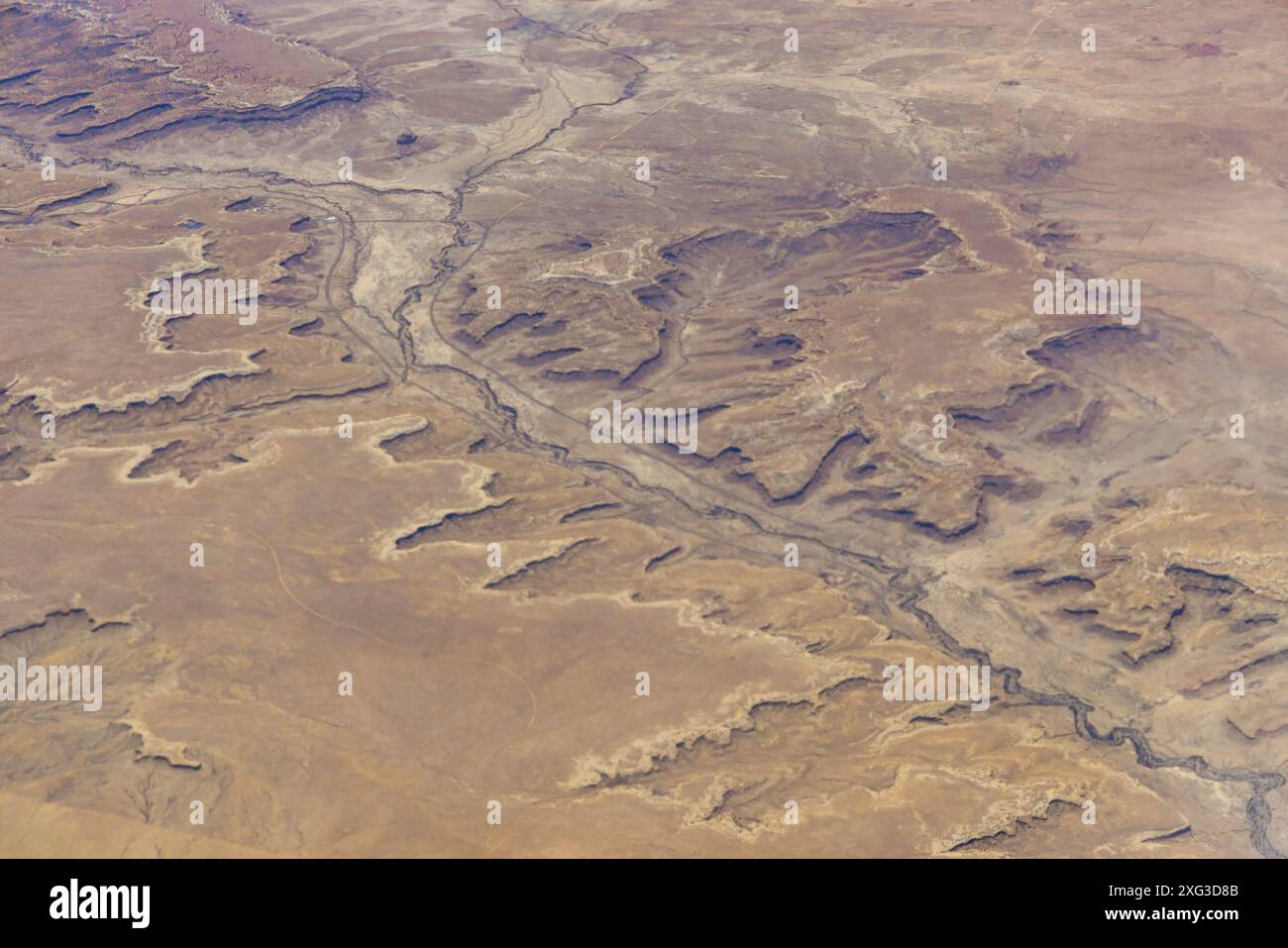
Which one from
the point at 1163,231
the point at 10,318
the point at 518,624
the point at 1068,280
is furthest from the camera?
the point at 1163,231

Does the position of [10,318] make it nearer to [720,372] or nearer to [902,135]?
[720,372]

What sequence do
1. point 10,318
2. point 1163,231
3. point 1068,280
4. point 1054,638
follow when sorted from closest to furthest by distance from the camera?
point 1054,638 < point 10,318 < point 1068,280 < point 1163,231

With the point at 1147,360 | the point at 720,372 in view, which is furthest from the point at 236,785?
the point at 1147,360

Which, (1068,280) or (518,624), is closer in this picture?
(518,624)

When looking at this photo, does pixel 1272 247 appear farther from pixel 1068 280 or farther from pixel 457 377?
pixel 457 377

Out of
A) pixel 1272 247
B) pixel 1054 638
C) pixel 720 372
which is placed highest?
pixel 1272 247

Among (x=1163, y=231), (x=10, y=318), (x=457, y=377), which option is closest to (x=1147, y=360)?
(x=1163, y=231)

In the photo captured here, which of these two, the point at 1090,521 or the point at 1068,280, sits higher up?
the point at 1068,280
